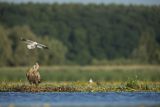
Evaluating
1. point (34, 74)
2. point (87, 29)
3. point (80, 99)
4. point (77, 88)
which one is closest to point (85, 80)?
point (77, 88)

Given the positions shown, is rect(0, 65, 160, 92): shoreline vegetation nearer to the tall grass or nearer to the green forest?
the tall grass

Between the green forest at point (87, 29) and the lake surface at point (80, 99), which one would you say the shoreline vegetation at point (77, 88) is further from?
the green forest at point (87, 29)

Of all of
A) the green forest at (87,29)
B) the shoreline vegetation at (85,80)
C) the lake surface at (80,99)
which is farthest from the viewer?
the green forest at (87,29)

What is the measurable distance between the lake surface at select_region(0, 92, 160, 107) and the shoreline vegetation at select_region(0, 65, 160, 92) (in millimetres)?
653

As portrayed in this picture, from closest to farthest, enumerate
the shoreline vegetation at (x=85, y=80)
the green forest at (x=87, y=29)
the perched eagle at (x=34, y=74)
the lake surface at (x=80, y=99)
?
the lake surface at (x=80, y=99) < the perched eagle at (x=34, y=74) < the shoreline vegetation at (x=85, y=80) < the green forest at (x=87, y=29)

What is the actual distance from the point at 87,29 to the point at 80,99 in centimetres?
5045

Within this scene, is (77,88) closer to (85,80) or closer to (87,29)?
(85,80)

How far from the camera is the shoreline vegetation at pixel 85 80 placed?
24719mm

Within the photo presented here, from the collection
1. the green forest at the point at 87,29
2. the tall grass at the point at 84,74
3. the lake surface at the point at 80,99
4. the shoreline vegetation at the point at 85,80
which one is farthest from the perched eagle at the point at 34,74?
the green forest at the point at 87,29

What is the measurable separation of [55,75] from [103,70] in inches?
127

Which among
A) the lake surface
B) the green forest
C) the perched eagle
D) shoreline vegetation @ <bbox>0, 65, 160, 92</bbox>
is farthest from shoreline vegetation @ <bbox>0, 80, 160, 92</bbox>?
the green forest

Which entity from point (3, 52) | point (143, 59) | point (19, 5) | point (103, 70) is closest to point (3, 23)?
point (19, 5)

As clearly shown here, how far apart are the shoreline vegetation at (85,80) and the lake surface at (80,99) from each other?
653 mm

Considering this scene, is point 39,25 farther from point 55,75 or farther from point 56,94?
point 56,94
